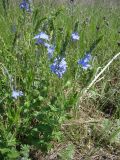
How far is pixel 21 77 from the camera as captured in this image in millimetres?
2156

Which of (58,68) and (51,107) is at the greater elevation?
(58,68)

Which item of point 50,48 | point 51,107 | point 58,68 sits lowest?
point 51,107

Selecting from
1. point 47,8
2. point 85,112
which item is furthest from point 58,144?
point 47,8

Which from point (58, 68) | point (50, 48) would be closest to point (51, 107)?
point (58, 68)

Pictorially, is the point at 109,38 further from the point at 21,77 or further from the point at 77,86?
the point at 21,77

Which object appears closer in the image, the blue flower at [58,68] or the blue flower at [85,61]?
the blue flower at [58,68]

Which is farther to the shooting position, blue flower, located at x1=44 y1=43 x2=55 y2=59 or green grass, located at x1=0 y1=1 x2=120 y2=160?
blue flower, located at x1=44 y1=43 x2=55 y2=59

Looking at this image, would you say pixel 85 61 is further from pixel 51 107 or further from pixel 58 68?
pixel 51 107

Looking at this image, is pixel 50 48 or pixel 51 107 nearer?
pixel 51 107

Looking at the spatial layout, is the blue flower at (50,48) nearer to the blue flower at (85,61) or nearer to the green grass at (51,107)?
the green grass at (51,107)

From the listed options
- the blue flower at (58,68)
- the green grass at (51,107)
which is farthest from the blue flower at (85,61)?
the blue flower at (58,68)

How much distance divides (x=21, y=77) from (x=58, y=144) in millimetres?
444

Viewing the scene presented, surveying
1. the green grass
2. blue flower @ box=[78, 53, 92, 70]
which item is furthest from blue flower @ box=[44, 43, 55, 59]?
blue flower @ box=[78, 53, 92, 70]

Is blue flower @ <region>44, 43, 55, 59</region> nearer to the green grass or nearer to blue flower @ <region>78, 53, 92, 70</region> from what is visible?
the green grass
